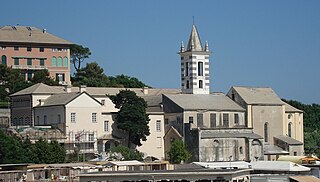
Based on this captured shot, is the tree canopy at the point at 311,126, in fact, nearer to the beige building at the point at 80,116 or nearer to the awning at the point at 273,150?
the awning at the point at 273,150

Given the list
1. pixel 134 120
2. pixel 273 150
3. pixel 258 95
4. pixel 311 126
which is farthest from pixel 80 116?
pixel 311 126

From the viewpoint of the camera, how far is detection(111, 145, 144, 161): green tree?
2883 inches

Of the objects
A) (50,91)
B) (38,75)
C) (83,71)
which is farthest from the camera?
(83,71)

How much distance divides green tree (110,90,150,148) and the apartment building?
849 inches

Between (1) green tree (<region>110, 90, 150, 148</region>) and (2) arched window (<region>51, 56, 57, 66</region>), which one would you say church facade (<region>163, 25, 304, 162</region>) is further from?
(2) arched window (<region>51, 56, 57, 66</region>)

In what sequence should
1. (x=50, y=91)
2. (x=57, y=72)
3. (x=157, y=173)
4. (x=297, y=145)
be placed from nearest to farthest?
(x=157, y=173)
(x=50, y=91)
(x=297, y=145)
(x=57, y=72)

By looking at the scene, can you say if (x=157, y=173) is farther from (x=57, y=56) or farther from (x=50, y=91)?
(x=57, y=56)

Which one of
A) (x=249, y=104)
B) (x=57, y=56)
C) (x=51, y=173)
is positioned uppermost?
(x=57, y=56)

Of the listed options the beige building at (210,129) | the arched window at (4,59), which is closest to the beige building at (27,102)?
the beige building at (210,129)

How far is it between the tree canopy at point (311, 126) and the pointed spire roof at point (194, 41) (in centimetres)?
1753

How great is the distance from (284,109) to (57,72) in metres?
28.0

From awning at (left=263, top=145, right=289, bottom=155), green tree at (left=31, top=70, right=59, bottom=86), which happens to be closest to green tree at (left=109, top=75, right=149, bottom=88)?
green tree at (left=31, top=70, right=59, bottom=86)

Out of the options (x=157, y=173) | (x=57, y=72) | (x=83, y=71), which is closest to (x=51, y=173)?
(x=157, y=173)

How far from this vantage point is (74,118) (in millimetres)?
76500
